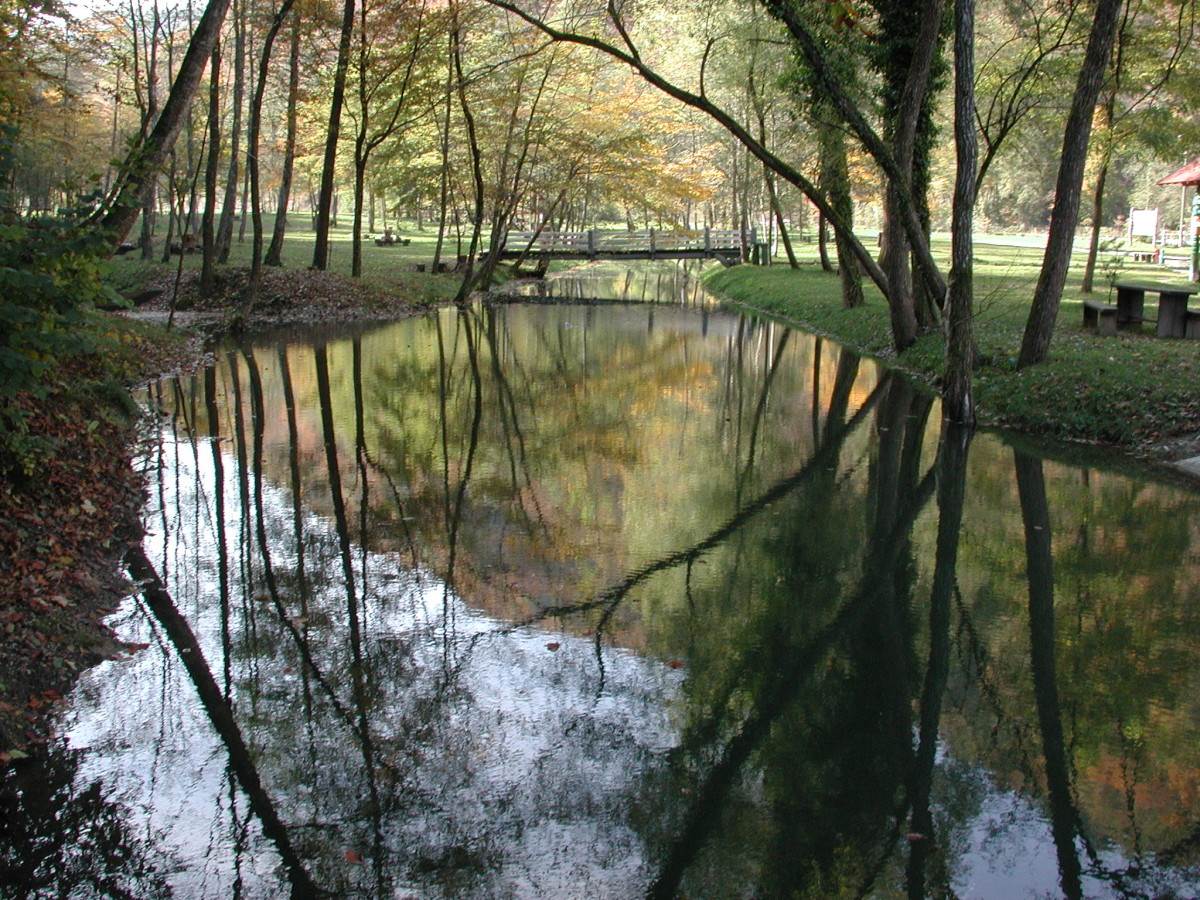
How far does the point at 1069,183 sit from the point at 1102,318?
5456 millimetres

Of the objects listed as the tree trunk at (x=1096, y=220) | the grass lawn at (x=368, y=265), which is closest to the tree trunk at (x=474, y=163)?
the grass lawn at (x=368, y=265)

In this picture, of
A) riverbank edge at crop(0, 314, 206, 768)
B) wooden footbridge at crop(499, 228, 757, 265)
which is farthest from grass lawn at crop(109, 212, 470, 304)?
riverbank edge at crop(0, 314, 206, 768)

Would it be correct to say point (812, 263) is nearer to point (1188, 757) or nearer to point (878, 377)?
point (878, 377)

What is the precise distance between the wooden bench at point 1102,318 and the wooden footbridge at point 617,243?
90.6 ft

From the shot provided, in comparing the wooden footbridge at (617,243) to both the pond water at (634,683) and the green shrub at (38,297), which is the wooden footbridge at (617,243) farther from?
the green shrub at (38,297)

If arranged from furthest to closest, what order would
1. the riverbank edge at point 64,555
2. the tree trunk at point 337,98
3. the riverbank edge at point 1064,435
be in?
the tree trunk at point 337,98, the riverbank edge at point 1064,435, the riverbank edge at point 64,555

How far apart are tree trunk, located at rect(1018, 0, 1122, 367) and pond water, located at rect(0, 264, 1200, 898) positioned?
9.30 ft

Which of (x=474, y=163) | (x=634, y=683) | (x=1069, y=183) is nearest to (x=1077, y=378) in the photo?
(x=1069, y=183)

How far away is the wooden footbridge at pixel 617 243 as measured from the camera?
46719 mm

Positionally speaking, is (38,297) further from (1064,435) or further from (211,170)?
(211,170)

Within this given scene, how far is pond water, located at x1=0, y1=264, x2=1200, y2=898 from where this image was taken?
4.34 metres

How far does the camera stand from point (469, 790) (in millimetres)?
4812

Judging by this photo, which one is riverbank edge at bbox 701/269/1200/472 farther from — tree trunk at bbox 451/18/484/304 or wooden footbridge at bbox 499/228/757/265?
wooden footbridge at bbox 499/228/757/265

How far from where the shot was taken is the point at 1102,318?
17969mm
